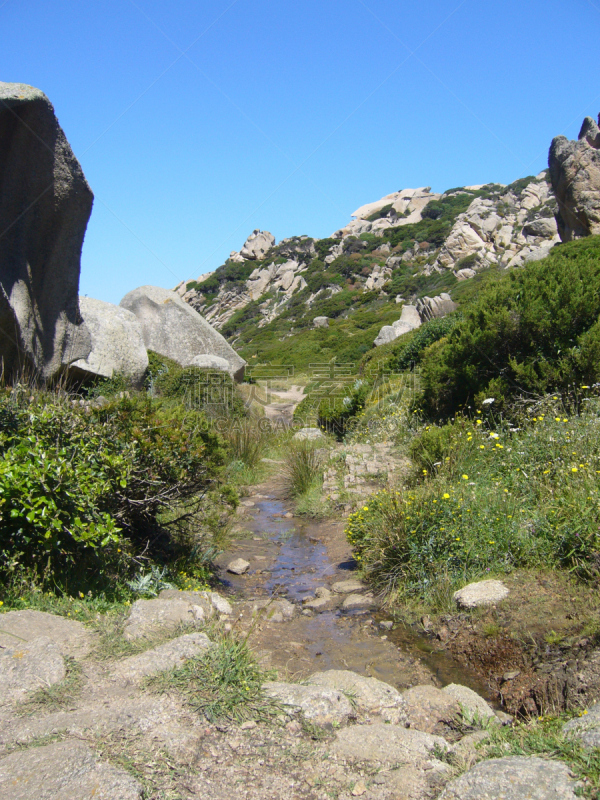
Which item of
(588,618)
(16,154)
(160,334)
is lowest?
(588,618)

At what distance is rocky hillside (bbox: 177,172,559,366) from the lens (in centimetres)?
3469

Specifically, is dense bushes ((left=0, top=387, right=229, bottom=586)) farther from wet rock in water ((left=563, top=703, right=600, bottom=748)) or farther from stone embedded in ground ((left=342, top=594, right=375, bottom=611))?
wet rock in water ((left=563, top=703, right=600, bottom=748))

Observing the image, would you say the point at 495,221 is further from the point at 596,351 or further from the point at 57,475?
the point at 57,475

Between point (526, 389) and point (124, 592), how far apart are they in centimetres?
554

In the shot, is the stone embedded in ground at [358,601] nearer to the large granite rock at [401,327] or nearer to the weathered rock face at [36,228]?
the weathered rock face at [36,228]

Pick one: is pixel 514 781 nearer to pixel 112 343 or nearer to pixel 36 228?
pixel 36 228

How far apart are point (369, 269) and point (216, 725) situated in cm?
5150

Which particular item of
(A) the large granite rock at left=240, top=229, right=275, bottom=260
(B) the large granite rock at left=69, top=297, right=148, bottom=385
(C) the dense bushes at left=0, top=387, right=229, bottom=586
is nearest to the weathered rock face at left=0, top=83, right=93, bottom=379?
(B) the large granite rock at left=69, top=297, right=148, bottom=385

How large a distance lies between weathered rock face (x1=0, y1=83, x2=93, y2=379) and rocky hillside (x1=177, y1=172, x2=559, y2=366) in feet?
51.1

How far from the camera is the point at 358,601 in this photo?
479cm

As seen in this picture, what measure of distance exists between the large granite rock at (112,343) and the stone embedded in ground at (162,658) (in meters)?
7.12

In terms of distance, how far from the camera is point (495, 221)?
156ft

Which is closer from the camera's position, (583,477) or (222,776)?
(222,776)

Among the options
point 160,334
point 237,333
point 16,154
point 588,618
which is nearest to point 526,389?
point 588,618
